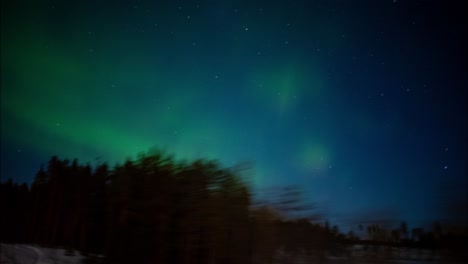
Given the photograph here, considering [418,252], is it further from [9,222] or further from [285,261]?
[9,222]

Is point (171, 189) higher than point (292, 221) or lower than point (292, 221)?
higher

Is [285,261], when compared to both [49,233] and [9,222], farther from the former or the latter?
[9,222]

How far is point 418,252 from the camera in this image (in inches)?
235

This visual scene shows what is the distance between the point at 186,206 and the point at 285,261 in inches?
156

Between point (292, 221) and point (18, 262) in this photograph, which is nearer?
point (292, 221)

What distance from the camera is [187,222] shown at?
10.2 m

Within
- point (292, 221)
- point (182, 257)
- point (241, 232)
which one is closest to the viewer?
point (292, 221)

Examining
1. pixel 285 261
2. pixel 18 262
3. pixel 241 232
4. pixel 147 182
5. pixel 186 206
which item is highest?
pixel 147 182

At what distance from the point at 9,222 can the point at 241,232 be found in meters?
34.7

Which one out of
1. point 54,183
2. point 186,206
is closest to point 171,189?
point 186,206

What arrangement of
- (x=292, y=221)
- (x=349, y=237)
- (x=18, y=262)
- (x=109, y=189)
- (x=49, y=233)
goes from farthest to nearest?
(x=49, y=233) → (x=109, y=189) → (x=18, y=262) → (x=292, y=221) → (x=349, y=237)

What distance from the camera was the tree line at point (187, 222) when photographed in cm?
767

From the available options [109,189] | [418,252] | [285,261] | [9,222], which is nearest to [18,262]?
[109,189]

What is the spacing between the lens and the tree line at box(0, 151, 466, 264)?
25.2ft
